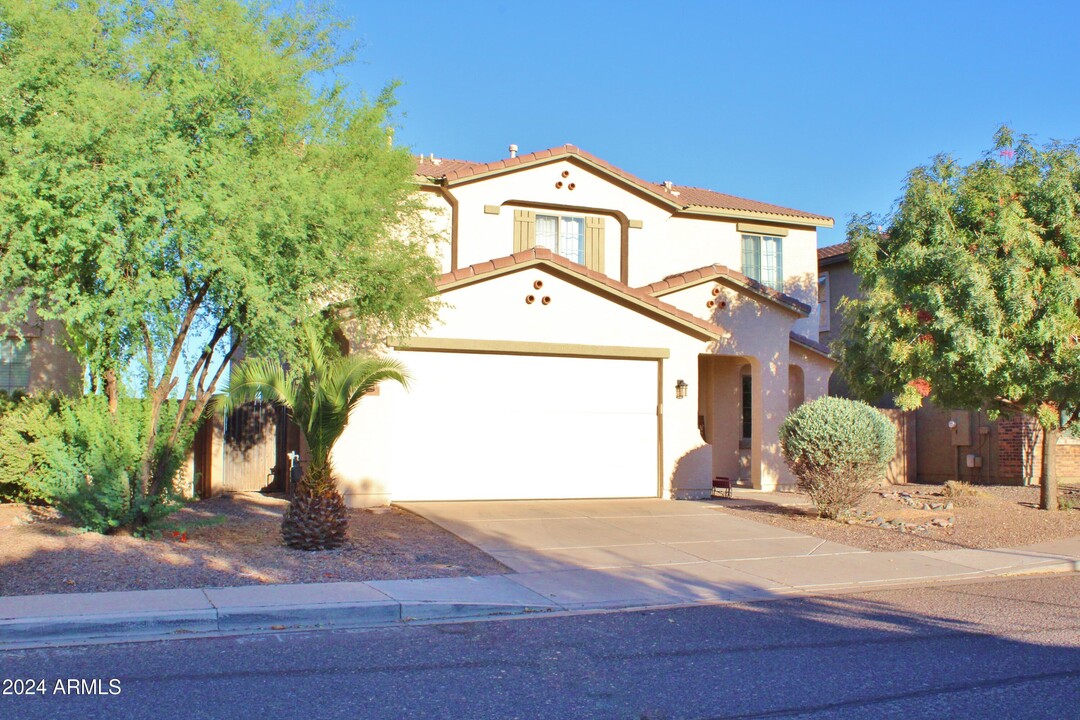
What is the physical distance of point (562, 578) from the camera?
10938 mm

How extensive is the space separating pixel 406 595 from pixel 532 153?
43.7 ft

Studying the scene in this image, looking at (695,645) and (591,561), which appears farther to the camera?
(591,561)

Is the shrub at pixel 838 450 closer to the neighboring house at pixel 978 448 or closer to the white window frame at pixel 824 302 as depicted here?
the neighboring house at pixel 978 448

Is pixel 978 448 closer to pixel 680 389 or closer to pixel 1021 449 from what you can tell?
pixel 1021 449

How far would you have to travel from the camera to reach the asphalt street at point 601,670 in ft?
19.9

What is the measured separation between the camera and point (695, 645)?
8008 mm

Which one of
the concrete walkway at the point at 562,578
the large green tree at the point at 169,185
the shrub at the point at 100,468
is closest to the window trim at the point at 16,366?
the shrub at the point at 100,468

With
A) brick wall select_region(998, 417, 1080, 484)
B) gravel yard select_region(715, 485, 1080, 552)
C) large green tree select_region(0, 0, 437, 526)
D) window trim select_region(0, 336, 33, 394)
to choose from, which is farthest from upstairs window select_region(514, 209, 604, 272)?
brick wall select_region(998, 417, 1080, 484)

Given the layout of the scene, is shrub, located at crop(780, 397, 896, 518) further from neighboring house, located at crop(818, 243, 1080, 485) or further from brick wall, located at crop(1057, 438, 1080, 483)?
brick wall, located at crop(1057, 438, 1080, 483)

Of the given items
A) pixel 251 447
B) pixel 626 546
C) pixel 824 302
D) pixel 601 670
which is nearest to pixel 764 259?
pixel 824 302

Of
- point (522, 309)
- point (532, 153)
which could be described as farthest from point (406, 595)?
point (532, 153)

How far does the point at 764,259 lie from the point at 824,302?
566cm

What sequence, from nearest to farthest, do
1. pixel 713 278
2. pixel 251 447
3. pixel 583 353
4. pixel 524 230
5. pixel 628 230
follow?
1. pixel 583 353
2. pixel 251 447
3. pixel 713 278
4. pixel 524 230
5. pixel 628 230

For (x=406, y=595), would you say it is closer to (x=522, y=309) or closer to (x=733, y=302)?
(x=522, y=309)
